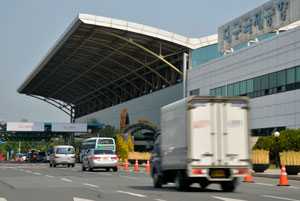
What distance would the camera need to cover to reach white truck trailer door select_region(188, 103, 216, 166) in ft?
54.9

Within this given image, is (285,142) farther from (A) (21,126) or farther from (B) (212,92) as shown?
(A) (21,126)

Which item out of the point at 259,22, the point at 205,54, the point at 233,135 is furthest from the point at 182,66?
the point at 233,135

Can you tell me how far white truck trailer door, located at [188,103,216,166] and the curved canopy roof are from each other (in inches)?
1602

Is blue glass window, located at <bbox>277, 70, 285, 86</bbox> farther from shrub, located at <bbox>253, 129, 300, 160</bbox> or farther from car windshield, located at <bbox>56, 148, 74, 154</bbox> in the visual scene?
car windshield, located at <bbox>56, 148, 74, 154</bbox>

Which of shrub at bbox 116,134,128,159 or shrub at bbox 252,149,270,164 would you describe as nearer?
shrub at bbox 252,149,270,164

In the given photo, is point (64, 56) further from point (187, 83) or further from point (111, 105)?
point (111, 105)

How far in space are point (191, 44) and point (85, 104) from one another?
196 feet

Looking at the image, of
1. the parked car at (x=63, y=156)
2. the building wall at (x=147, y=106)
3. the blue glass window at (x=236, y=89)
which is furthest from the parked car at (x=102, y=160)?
the building wall at (x=147, y=106)

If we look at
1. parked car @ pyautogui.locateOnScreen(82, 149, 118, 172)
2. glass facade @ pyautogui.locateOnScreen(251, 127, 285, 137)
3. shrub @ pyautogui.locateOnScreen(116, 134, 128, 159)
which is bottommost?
parked car @ pyautogui.locateOnScreen(82, 149, 118, 172)

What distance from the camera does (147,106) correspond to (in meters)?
81.1

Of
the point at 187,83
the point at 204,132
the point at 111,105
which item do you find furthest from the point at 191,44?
the point at 204,132

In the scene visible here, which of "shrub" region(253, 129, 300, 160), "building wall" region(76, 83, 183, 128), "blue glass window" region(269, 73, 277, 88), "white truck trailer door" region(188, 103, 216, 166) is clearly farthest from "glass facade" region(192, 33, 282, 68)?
"white truck trailer door" region(188, 103, 216, 166)

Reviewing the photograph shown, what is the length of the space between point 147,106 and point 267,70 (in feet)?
112

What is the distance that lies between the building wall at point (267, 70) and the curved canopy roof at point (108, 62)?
853 centimetres
